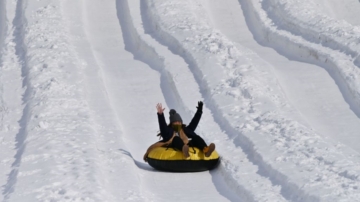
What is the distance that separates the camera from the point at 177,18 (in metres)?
20.1

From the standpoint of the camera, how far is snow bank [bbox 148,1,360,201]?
8516 mm

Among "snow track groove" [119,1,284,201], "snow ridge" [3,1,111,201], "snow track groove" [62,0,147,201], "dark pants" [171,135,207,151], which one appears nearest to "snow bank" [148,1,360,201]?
"snow track groove" [119,1,284,201]

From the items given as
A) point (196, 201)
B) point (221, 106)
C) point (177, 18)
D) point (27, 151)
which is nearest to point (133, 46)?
point (177, 18)

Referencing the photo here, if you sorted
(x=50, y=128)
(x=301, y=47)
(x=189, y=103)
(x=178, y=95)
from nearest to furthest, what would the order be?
(x=50, y=128), (x=189, y=103), (x=178, y=95), (x=301, y=47)

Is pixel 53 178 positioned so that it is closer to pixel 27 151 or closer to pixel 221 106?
pixel 27 151

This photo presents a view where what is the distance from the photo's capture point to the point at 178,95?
14.1 meters

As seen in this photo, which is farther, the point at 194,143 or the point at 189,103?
the point at 189,103

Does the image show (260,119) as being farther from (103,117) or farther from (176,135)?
(103,117)

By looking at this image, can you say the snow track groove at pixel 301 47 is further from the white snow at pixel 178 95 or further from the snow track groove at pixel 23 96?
the snow track groove at pixel 23 96

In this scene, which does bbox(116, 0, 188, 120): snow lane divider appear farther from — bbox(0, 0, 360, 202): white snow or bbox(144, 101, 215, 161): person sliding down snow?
bbox(144, 101, 215, 161): person sliding down snow

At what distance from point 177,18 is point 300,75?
5714mm

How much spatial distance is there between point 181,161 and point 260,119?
6.66ft

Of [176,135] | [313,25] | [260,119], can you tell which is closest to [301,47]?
[313,25]

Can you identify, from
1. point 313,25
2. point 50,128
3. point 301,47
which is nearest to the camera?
point 50,128
